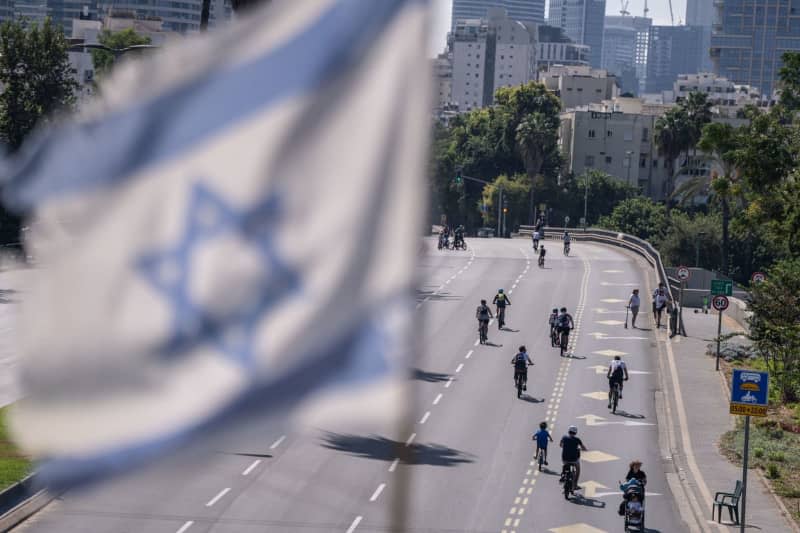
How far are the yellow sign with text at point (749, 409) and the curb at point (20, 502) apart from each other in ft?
38.5

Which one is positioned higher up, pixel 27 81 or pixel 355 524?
pixel 27 81

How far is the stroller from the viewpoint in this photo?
22297 millimetres

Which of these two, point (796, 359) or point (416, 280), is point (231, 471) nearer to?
point (796, 359)

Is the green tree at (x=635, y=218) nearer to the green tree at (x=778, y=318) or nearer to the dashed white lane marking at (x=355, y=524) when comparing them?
the green tree at (x=778, y=318)

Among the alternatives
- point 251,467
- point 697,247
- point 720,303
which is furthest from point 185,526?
point 697,247

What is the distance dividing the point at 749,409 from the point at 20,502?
12.6 m

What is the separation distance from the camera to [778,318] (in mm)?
38094

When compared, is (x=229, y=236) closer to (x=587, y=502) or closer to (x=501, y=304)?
(x=587, y=502)

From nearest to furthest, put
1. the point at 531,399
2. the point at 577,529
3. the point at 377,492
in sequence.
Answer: the point at 577,529 → the point at 377,492 → the point at 531,399

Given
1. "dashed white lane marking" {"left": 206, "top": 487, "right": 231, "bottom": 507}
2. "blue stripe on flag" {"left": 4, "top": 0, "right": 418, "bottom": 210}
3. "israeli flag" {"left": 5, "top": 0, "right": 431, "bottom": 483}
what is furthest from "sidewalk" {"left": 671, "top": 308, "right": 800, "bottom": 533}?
"blue stripe on flag" {"left": 4, "top": 0, "right": 418, "bottom": 210}

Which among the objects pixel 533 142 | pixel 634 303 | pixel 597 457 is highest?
pixel 533 142

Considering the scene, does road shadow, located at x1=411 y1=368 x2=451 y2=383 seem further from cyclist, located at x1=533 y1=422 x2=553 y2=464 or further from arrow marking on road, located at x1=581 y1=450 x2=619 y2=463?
cyclist, located at x1=533 y1=422 x2=553 y2=464

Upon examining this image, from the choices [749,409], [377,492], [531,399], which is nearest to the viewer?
[749,409]

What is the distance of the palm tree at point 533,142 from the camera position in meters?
121
